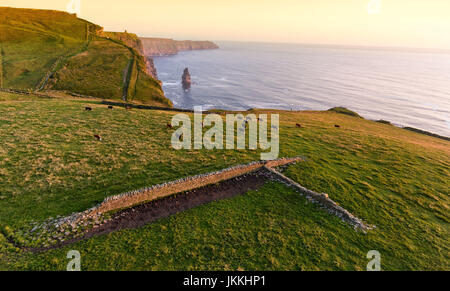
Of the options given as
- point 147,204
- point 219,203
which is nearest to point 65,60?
point 147,204

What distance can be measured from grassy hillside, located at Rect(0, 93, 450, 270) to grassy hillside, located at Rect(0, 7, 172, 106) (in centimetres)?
3669

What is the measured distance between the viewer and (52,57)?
74.3m

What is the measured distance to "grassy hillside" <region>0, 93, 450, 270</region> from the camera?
13.4m

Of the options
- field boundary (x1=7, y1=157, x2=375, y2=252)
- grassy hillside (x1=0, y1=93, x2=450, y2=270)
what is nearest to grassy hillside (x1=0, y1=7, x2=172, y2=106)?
grassy hillside (x1=0, y1=93, x2=450, y2=270)

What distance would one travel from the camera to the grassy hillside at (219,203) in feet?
43.9

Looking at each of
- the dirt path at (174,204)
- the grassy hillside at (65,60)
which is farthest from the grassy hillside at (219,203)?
the grassy hillside at (65,60)

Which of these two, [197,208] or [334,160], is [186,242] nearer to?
[197,208]

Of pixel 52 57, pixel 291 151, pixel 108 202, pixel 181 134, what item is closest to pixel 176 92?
pixel 52 57

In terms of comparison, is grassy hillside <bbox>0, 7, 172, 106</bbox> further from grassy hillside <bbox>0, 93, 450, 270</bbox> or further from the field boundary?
the field boundary

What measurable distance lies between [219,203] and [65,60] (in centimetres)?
8750

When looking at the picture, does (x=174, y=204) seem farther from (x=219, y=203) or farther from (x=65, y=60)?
(x=65, y=60)
